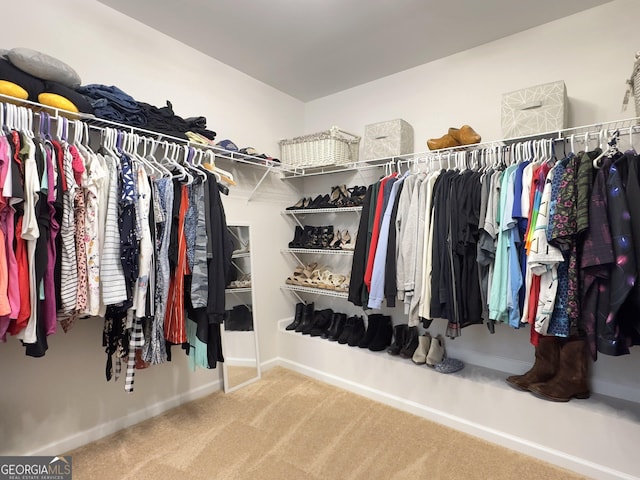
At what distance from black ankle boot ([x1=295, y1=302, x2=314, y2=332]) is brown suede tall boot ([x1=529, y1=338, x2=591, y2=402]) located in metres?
1.78

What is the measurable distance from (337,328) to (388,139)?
5.24 feet

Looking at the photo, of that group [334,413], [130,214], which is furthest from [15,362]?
[334,413]

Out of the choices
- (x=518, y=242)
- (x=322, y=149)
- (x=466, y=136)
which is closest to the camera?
(x=518, y=242)

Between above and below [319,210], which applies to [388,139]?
above

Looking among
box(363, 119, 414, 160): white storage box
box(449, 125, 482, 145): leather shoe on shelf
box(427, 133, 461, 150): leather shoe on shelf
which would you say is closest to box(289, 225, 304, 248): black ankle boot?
box(363, 119, 414, 160): white storage box

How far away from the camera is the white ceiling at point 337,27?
2047 mm

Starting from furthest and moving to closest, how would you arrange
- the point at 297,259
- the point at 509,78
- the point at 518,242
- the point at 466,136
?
1. the point at 297,259
2. the point at 509,78
3. the point at 466,136
4. the point at 518,242

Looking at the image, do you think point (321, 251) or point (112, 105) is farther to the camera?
point (321, 251)

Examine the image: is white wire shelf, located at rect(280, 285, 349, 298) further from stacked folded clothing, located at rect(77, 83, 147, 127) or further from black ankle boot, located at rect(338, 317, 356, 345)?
stacked folded clothing, located at rect(77, 83, 147, 127)

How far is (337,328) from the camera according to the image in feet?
9.66

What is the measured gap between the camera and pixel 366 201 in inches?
96.8

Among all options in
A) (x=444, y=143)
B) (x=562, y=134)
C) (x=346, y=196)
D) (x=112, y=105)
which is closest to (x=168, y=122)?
(x=112, y=105)

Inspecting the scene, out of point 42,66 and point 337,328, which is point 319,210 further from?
point 42,66

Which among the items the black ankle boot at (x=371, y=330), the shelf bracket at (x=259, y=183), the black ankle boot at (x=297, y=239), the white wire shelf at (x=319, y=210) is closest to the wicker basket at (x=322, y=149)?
the shelf bracket at (x=259, y=183)
